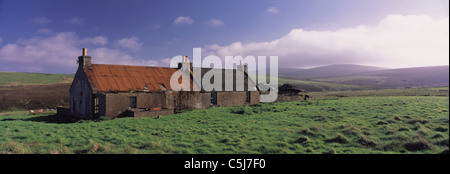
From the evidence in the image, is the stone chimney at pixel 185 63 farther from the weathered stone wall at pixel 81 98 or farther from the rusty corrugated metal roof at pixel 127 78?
the weathered stone wall at pixel 81 98

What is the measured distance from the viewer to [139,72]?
27031mm

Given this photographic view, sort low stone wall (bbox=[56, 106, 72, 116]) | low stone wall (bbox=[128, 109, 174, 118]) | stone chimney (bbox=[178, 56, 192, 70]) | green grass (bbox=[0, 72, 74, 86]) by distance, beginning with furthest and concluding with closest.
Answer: green grass (bbox=[0, 72, 74, 86]), stone chimney (bbox=[178, 56, 192, 70]), low stone wall (bbox=[56, 106, 72, 116]), low stone wall (bbox=[128, 109, 174, 118])

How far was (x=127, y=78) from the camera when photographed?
25.2m

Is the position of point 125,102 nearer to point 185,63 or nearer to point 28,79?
point 185,63

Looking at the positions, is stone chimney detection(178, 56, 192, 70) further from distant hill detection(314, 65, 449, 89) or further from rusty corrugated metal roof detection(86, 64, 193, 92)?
distant hill detection(314, 65, 449, 89)

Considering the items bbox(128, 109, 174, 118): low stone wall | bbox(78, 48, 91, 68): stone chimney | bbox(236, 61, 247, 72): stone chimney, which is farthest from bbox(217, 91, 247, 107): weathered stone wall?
bbox(78, 48, 91, 68): stone chimney

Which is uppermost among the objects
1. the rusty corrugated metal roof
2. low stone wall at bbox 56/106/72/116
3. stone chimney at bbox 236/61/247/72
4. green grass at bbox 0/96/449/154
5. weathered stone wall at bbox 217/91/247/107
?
stone chimney at bbox 236/61/247/72

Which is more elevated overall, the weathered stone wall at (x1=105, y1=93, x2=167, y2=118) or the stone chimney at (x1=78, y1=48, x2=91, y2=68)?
the stone chimney at (x1=78, y1=48, x2=91, y2=68)

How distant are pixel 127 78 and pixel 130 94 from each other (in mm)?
2899

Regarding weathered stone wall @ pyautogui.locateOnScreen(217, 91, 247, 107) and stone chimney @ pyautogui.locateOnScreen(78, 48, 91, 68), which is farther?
weathered stone wall @ pyautogui.locateOnScreen(217, 91, 247, 107)

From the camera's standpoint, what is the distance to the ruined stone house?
22.0 m
